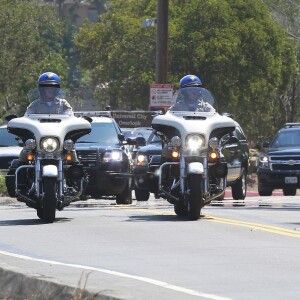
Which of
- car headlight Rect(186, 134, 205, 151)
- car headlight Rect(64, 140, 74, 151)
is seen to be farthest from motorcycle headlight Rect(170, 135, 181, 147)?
car headlight Rect(64, 140, 74, 151)

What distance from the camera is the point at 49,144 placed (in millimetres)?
18312

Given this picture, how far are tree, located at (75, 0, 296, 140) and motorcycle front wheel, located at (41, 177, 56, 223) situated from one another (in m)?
36.6

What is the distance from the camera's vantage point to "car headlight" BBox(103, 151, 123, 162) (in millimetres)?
23703

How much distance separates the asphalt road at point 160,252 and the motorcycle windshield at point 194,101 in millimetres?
1565

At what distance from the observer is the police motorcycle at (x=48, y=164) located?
18.1m

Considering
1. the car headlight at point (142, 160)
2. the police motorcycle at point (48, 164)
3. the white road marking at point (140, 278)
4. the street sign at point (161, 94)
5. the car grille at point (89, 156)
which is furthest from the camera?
the street sign at point (161, 94)

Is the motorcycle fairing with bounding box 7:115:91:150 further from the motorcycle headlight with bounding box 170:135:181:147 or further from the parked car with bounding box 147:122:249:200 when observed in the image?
the parked car with bounding box 147:122:249:200

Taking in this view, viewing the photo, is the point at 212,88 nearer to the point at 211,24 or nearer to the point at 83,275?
the point at 211,24

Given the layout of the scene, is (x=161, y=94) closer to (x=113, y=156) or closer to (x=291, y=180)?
(x=291, y=180)

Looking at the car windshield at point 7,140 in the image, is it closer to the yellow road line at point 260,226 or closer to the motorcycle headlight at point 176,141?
the yellow road line at point 260,226

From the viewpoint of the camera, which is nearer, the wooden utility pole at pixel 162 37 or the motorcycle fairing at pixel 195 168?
the motorcycle fairing at pixel 195 168

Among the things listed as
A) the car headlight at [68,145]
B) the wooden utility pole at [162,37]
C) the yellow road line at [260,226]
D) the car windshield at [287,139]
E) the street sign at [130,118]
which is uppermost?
the wooden utility pole at [162,37]

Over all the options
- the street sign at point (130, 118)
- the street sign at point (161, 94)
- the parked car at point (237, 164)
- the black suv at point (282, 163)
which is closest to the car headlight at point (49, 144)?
the parked car at point (237, 164)

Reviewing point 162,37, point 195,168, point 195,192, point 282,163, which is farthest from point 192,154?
point 162,37
